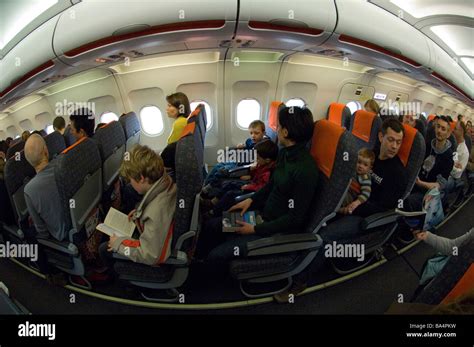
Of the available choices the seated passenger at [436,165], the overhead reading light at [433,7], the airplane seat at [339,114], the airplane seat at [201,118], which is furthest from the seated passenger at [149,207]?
the overhead reading light at [433,7]

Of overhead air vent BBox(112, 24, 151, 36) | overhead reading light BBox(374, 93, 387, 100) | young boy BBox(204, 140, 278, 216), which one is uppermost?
overhead air vent BBox(112, 24, 151, 36)

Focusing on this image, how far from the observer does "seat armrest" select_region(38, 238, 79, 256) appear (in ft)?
3.09

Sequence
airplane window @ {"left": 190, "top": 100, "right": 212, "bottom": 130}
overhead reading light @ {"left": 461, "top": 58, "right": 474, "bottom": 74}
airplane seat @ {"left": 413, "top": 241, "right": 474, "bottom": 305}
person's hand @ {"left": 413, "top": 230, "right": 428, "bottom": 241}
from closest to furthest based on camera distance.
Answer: airplane seat @ {"left": 413, "top": 241, "right": 474, "bottom": 305}
airplane window @ {"left": 190, "top": 100, "right": 212, "bottom": 130}
person's hand @ {"left": 413, "top": 230, "right": 428, "bottom": 241}
overhead reading light @ {"left": 461, "top": 58, "right": 474, "bottom": 74}

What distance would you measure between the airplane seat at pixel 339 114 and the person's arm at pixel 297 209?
28cm

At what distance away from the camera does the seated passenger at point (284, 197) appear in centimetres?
98

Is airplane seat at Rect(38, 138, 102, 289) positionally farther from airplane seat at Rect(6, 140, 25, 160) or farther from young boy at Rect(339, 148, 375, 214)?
young boy at Rect(339, 148, 375, 214)

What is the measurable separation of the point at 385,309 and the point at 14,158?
1806mm

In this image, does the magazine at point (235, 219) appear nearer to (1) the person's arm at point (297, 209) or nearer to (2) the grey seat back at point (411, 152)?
(1) the person's arm at point (297, 209)

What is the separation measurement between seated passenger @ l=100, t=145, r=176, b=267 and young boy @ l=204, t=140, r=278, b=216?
0.36 meters

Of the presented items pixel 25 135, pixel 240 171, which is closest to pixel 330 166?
pixel 240 171

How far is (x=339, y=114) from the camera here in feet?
3.49

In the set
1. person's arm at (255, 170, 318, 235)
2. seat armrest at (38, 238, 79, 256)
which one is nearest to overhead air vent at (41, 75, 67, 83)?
seat armrest at (38, 238, 79, 256)

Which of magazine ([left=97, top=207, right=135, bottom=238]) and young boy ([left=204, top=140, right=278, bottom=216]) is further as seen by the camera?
young boy ([left=204, top=140, right=278, bottom=216])

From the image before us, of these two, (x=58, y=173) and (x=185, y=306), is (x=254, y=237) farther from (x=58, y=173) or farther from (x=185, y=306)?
(x=58, y=173)
